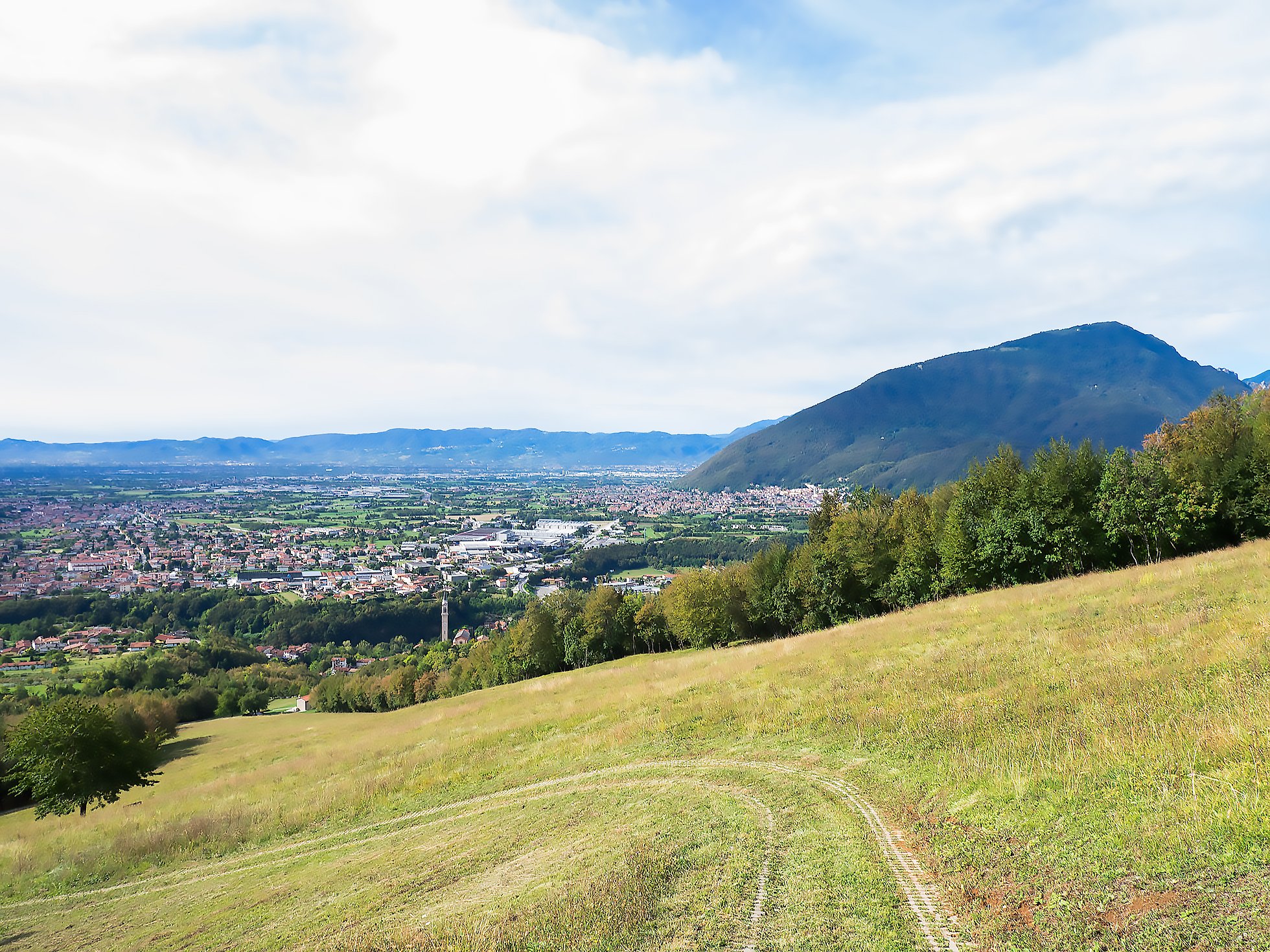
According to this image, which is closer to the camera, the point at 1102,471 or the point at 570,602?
the point at 1102,471

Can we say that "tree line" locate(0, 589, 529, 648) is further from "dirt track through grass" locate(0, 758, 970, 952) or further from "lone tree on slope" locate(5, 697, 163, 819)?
"dirt track through grass" locate(0, 758, 970, 952)

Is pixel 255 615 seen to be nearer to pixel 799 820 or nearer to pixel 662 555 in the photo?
pixel 662 555

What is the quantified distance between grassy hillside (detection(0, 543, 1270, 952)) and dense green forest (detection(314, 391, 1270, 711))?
17.0 meters

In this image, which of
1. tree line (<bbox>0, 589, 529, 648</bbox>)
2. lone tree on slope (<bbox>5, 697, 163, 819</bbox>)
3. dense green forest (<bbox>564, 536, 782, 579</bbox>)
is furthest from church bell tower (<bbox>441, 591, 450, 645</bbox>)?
lone tree on slope (<bbox>5, 697, 163, 819</bbox>)

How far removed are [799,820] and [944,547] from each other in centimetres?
3668

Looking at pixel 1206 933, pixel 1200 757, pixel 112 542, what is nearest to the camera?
pixel 1206 933

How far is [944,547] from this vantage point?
132 feet

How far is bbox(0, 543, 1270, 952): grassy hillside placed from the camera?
6008 mm

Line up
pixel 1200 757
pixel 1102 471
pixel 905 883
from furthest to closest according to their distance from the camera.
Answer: pixel 1102 471, pixel 1200 757, pixel 905 883

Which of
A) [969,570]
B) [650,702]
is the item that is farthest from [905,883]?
[969,570]

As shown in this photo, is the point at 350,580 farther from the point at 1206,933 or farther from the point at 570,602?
the point at 1206,933

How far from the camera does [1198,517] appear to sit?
113 feet

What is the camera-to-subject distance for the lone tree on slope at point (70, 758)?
85.3ft

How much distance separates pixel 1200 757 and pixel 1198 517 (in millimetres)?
37670
